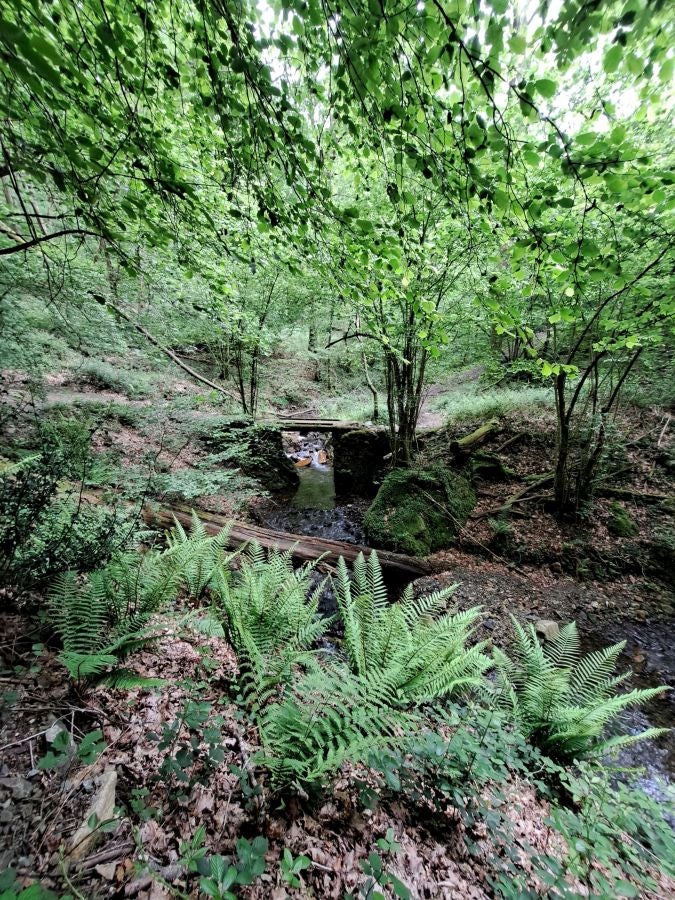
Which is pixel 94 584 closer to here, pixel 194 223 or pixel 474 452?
pixel 194 223

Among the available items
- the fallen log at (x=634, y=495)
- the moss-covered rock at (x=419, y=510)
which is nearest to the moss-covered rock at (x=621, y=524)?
the fallen log at (x=634, y=495)

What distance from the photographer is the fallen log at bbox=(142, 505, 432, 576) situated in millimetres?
5051

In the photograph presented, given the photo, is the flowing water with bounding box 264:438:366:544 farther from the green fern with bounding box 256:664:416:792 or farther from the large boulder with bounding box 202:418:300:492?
the green fern with bounding box 256:664:416:792

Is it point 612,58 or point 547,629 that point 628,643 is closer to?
point 547,629

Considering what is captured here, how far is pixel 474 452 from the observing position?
802 cm

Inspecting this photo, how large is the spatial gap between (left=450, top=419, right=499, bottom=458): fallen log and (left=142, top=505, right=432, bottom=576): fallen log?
11.4 ft

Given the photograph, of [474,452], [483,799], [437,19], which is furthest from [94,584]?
[474,452]

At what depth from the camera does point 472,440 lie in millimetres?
8234

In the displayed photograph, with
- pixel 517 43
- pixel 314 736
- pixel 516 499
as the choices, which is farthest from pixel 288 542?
pixel 517 43

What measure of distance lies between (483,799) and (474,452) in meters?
6.87

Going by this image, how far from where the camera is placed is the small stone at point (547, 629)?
4.26 m

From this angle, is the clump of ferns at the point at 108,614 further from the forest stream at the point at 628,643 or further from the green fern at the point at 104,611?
the forest stream at the point at 628,643

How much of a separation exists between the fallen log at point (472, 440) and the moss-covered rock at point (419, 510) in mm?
949

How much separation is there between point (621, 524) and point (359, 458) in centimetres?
532
